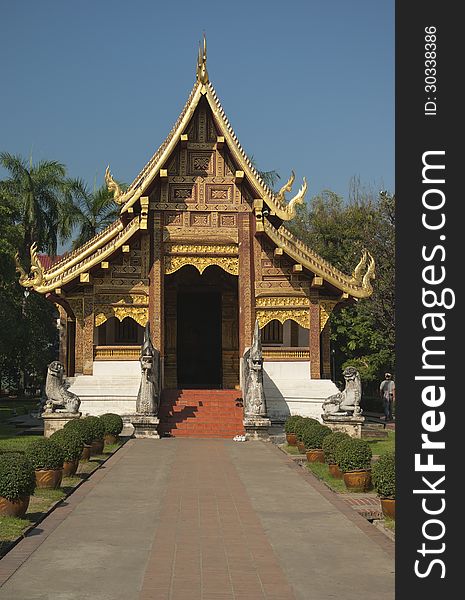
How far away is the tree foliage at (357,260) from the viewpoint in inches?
1195

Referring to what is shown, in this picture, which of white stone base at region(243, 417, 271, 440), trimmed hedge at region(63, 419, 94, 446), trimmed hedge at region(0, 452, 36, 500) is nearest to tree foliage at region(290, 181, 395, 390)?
white stone base at region(243, 417, 271, 440)

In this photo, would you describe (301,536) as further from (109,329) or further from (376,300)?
(376,300)

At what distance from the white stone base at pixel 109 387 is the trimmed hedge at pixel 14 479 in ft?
39.6

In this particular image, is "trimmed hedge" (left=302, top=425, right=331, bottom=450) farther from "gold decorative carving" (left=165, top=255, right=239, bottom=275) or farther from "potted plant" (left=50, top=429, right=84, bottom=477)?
"gold decorative carving" (left=165, top=255, right=239, bottom=275)

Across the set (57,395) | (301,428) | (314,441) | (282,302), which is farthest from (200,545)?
(282,302)

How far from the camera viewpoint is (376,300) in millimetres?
30297

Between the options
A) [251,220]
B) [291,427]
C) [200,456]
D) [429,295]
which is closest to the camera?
[429,295]

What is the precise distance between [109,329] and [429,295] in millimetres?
21058

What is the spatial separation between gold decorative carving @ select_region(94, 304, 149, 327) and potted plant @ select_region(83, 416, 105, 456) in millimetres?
6255

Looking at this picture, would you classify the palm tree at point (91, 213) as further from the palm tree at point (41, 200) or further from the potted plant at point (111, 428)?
the potted plant at point (111, 428)

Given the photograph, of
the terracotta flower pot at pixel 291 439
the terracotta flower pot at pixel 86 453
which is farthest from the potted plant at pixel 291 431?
the terracotta flower pot at pixel 86 453

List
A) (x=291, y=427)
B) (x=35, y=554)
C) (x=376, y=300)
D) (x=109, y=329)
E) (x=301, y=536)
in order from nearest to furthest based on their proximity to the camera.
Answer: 1. (x=35, y=554)
2. (x=301, y=536)
3. (x=291, y=427)
4. (x=109, y=329)
5. (x=376, y=300)

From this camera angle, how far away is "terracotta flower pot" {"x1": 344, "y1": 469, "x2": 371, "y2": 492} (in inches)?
460

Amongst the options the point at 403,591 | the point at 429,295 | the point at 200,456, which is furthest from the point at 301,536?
the point at 200,456
